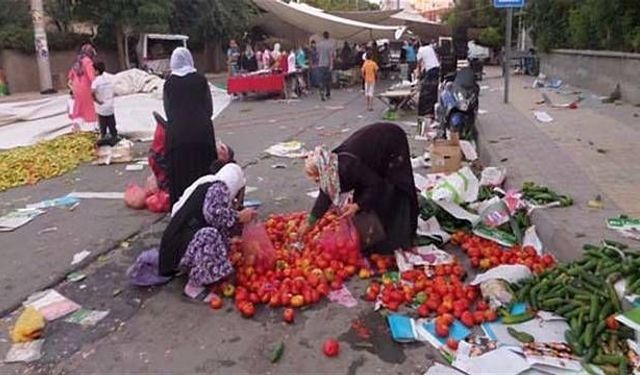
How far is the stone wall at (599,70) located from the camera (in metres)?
13.9

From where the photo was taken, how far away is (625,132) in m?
9.77

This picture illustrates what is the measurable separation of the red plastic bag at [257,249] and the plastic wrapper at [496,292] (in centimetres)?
163

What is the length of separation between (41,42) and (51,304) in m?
20.5

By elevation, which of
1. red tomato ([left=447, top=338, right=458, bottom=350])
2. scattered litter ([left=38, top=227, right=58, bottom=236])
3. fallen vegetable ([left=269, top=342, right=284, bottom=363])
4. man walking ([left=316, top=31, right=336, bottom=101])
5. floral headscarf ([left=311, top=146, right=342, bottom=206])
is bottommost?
fallen vegetable ([left=269, top=342, right=284, bottom=363])

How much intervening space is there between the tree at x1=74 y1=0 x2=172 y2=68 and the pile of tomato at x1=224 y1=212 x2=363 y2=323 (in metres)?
24.3

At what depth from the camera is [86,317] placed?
4.30 meters

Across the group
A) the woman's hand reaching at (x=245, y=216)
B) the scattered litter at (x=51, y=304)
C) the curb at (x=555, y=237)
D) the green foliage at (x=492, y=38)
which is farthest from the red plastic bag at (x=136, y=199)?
the green foliage at (x=492, y=38)

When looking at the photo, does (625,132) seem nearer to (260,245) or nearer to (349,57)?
(260,245)

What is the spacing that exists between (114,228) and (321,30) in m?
21.2

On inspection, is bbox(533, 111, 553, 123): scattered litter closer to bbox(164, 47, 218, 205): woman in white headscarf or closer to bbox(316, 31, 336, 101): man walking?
bbox(164, 47, 218, 205): woman in white headscarf

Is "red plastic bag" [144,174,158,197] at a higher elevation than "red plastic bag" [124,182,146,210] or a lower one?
higher

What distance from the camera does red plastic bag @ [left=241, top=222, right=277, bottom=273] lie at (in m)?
4.73

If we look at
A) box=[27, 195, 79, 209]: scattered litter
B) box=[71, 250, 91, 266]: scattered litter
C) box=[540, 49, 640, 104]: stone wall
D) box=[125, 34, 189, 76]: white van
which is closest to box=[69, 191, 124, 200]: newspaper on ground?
box=[27, 195, 79, 209]: scattered litter

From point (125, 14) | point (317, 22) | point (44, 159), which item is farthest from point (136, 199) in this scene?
point (125, 14)
